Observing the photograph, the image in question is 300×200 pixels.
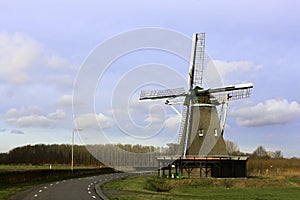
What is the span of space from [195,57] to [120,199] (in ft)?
111

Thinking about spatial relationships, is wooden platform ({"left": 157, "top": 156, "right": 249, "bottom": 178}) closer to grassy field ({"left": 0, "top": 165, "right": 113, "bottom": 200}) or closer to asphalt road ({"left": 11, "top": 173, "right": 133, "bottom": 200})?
grassy field ({"left": 0, "top": 165, "right": 113, "bottom": 200})

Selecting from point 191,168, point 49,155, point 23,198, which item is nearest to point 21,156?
point 49,155

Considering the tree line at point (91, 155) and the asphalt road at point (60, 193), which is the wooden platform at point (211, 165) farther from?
the tree line at point (91, 155)

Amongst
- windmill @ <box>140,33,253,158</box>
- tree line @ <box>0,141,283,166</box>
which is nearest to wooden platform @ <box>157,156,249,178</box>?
windmill @ <box>140,33,253,158</box>

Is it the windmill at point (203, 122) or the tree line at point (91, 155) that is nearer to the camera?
the windmill at point (203, 122)

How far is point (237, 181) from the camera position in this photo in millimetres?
53656

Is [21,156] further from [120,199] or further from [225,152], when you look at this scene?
[120,199]

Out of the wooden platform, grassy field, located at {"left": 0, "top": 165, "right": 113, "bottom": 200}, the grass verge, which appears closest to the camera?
the grass verge

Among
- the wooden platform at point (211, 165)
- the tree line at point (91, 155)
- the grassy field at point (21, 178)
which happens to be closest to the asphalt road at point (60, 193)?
the grassy field at point (21, 178)

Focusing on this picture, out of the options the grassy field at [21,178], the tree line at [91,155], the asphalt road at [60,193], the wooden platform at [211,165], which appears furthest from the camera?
the tree line at [91,155]

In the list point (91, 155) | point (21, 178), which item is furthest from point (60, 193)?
point (91, 155)

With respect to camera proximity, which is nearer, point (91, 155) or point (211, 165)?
point (211, 165)

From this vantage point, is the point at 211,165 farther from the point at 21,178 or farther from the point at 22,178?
the point at 21,178

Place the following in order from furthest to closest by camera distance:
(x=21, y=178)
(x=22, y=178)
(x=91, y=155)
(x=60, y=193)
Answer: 1. (x=91, y=155)
2. (x=22, y=178)
3. (x=21, y=178)
4. (x=60, y=193)
